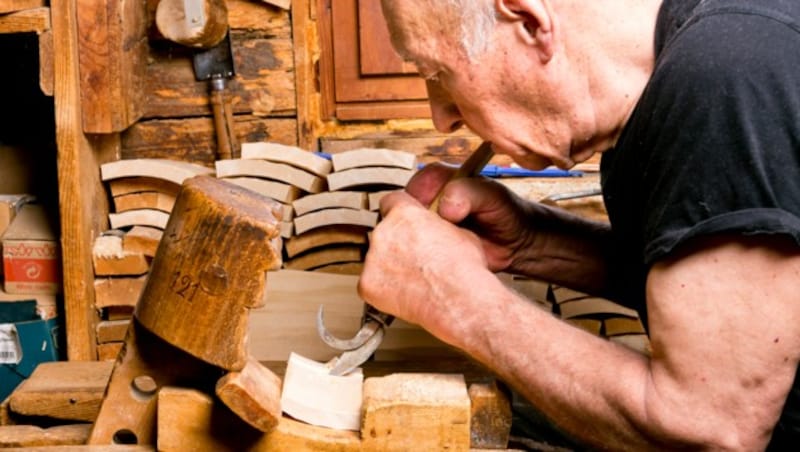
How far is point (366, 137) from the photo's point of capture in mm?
3682

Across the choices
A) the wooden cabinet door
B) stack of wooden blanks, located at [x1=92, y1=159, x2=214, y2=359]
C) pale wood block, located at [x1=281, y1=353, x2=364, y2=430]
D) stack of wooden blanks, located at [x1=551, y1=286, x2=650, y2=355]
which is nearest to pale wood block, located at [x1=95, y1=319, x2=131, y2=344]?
stack of wooden blanks, located at [x1=92, y1=159, x2=214, y2=359]

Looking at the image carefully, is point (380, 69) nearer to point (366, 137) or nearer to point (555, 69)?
point (366, 137)

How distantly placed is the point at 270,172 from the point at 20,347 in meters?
1.07

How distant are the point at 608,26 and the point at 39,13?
2.11m

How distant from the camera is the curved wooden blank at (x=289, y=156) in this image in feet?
10.5

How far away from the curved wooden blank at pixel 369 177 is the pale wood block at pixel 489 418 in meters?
1.59

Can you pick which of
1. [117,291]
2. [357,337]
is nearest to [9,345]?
[117,291]

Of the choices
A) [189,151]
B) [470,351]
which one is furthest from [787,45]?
[189,151]

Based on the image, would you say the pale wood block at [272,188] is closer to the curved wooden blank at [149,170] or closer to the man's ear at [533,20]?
the curved wooden blank at [149,170]

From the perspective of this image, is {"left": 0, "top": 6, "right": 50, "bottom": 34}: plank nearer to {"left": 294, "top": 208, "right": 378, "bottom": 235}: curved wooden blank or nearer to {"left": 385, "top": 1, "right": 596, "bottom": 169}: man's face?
Answer: {"left": 294, "top": 208, "right": 378, "bottom": 235}: curved wooden blank

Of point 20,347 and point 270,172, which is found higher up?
point 270,172

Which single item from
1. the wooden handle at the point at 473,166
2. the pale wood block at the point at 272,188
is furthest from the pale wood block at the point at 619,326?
the pale wood block at the point at 272,188

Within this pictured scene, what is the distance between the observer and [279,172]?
3193 mm

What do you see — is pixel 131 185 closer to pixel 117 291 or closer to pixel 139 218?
pixel 139 218
